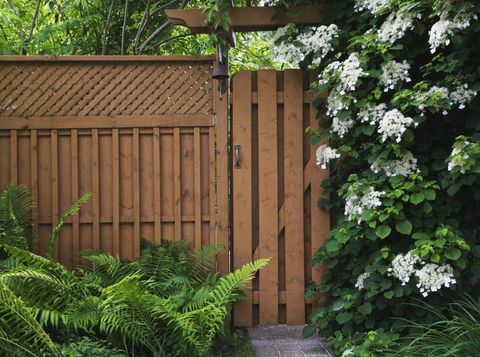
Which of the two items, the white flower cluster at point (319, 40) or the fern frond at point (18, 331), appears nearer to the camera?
the fern frond at point (18, 331)

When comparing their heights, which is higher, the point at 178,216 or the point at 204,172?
the point at 204,172

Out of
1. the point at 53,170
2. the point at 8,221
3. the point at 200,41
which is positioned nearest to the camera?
the point at 8,221

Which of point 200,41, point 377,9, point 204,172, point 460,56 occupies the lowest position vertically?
point 204,172

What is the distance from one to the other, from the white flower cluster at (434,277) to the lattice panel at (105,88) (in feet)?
6.22

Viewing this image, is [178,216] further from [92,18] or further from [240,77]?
[92,18]

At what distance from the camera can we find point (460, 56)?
3.08 meters

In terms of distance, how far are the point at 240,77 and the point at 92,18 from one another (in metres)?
1.78

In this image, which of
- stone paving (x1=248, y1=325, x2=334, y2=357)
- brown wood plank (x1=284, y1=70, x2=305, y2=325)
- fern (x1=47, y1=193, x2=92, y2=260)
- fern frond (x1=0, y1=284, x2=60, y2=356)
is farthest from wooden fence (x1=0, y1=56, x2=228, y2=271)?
fern frond (x1=0, y1=284, x2=60, y2=356)

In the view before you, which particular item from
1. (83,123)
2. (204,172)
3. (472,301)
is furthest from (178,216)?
(472,301)

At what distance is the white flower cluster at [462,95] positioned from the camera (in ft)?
10.2

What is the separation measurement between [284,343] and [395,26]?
220 centimetres

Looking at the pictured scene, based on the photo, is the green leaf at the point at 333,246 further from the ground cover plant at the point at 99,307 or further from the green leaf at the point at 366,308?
the ground cover plant at the point at 99,307

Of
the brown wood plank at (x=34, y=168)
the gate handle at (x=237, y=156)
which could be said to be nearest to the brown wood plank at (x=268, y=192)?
the gate handle at (x=237, y=156)

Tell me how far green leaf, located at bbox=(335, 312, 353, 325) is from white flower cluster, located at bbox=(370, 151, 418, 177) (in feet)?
3.10
